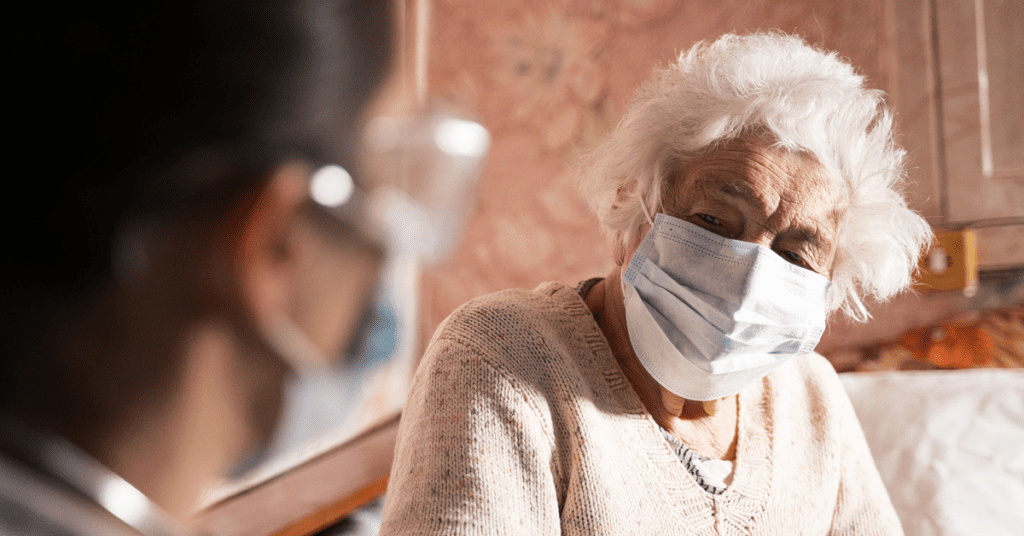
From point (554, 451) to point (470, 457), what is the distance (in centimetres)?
12

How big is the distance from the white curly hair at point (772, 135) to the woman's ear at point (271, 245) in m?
0.46

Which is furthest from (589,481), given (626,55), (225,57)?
(626,55)

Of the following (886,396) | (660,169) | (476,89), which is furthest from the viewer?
(476,89)

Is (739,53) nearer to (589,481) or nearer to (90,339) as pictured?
(589,481)

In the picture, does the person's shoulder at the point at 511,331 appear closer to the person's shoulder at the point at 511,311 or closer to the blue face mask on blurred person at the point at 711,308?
the person's shoulder at the point at 511,311

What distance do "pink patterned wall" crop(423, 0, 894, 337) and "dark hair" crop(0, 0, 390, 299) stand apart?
681 mm

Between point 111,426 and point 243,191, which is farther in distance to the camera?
point 243,191

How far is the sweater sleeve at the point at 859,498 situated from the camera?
1005mm

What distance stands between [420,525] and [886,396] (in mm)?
1109

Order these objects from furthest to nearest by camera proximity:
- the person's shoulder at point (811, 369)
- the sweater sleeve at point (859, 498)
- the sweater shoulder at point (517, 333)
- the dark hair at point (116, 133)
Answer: the person's shoulder at point (811, 369) → the sweater sleeve at point (859, 498) → the sweater shoulder at point (517, 333) → the dark hair at point (116, 133)

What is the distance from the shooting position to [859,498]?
102cm

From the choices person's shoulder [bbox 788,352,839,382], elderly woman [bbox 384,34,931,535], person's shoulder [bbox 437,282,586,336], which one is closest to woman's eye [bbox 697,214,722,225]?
elderly woman [bbox 384,34,931,535]

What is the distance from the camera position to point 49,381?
0.55 m

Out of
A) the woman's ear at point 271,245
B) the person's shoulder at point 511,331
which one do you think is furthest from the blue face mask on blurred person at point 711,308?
the woman's ear at point 271,245
